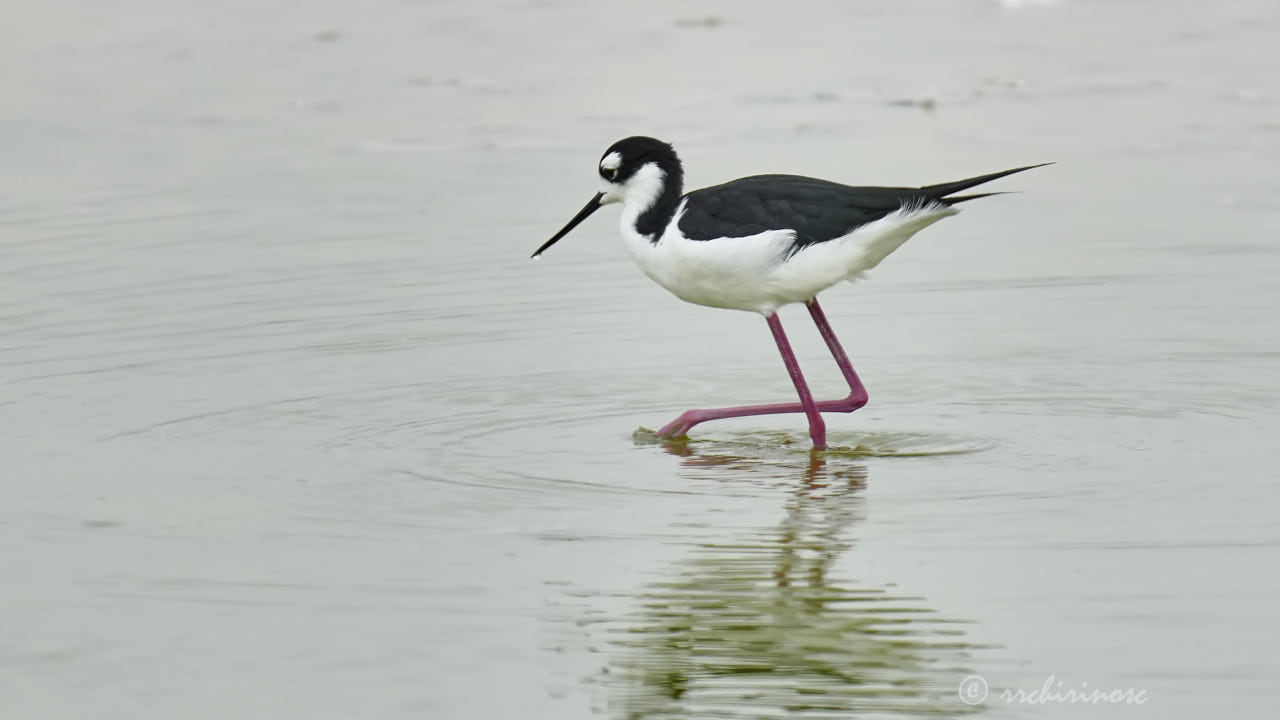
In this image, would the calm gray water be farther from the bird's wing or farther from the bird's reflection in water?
the bird's wing

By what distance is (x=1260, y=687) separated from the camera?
4.57 m

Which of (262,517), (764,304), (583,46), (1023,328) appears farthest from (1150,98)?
(262,517)

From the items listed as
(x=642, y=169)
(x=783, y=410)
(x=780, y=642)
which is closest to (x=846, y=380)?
(x=783, y=410)

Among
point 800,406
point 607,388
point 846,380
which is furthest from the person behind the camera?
point 607,388

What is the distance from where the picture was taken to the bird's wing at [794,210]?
279 inches

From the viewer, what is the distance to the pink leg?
7.23 meters

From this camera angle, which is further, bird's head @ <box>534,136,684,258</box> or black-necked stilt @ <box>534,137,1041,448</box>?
bird's head @ <box>534,136,684,258</box>

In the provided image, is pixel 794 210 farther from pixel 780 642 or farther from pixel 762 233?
pixel 780 642

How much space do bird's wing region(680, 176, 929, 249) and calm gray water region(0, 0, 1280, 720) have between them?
2.42 feet

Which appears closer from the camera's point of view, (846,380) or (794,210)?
(794,210)

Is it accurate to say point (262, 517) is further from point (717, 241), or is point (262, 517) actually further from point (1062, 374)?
point (1062, 374)

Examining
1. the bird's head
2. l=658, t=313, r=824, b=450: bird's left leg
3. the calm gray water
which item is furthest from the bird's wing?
the calm gray water

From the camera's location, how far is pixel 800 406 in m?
7.32

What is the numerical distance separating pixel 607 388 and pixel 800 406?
893 millimetres
